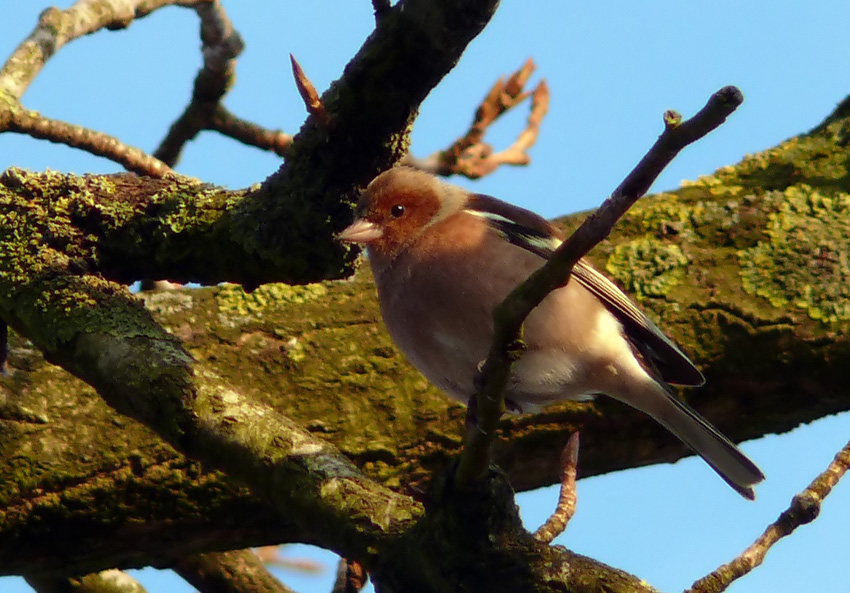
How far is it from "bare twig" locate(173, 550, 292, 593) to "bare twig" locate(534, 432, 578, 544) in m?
1.95

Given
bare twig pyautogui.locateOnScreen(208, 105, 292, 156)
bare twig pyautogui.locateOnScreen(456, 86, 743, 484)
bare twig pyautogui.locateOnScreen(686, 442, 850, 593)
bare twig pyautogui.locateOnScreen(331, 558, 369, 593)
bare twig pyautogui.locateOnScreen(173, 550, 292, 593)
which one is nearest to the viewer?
bare twig pyautogui.locateOnScreen(456, 86, 743, 484)

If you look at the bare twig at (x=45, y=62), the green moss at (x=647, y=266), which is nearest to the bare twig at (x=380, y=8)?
the bare twig at (x=45, y=62)

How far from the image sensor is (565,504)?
3.21 metres

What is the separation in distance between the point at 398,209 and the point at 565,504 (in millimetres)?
1593

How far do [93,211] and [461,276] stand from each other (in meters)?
1.58

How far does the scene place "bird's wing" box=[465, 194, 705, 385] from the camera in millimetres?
4007

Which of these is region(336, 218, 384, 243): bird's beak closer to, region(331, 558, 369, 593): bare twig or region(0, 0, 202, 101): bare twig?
region(331, 558, 369, 593): bare twig

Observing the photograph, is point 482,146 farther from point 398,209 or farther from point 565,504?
point 565,504

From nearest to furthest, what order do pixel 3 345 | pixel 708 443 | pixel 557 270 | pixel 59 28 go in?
pixel 557 270
pixel 708 443
pixel 3 345
pixel 59 28

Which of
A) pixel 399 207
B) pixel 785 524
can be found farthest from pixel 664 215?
pixel 785 524

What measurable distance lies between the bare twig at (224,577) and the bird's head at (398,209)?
5.57 ft

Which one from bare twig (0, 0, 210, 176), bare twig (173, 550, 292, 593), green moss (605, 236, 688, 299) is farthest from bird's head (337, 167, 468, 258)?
bare twig (173, 550, 292, 593)

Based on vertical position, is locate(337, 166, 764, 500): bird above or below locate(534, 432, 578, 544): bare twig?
above

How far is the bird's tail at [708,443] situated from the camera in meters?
3.97
